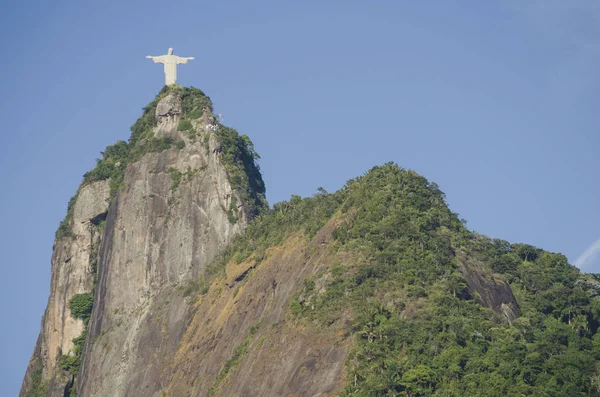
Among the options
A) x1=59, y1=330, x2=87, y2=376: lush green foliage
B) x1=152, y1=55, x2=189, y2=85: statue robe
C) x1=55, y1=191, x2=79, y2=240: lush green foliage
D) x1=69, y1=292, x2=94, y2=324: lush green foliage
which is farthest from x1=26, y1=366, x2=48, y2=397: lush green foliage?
x1=152, y1=55, x2=189, y2=85: statue robe

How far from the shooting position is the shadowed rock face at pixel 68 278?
151 m

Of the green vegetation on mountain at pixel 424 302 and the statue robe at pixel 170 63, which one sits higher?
the statue robe at pixel 170 63

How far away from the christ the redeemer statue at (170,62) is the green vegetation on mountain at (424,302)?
19.7 metres

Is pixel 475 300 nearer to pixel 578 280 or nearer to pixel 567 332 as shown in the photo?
pixel 567 332

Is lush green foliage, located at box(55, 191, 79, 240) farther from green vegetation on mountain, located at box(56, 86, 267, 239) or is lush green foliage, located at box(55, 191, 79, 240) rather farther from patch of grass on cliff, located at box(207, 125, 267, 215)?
patch of grass on cliff, located at box(207, 125, 267, 215)

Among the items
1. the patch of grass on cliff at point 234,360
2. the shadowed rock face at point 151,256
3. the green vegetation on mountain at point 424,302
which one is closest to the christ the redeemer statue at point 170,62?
the shadowed rock face at point 151,256

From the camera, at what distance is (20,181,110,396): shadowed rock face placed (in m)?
151

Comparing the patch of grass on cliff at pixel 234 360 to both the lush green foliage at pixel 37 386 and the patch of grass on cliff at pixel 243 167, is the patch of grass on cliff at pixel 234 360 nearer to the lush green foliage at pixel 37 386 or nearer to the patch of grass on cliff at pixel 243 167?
the patch of grass on cliff at pixel 243 167

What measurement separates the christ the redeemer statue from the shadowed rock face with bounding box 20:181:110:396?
38.9 ft

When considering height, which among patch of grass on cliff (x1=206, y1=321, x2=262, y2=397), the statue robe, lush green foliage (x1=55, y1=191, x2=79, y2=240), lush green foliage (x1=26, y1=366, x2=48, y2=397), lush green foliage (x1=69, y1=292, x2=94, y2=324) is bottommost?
patch of grass on cliff (x1=206, y1=321, x2=262, y2=397)

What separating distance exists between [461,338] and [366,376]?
8.40m

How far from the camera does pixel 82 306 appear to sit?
151625 millimetres

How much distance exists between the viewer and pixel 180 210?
481ft

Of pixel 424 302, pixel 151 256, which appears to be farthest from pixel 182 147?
pixel 424 302
